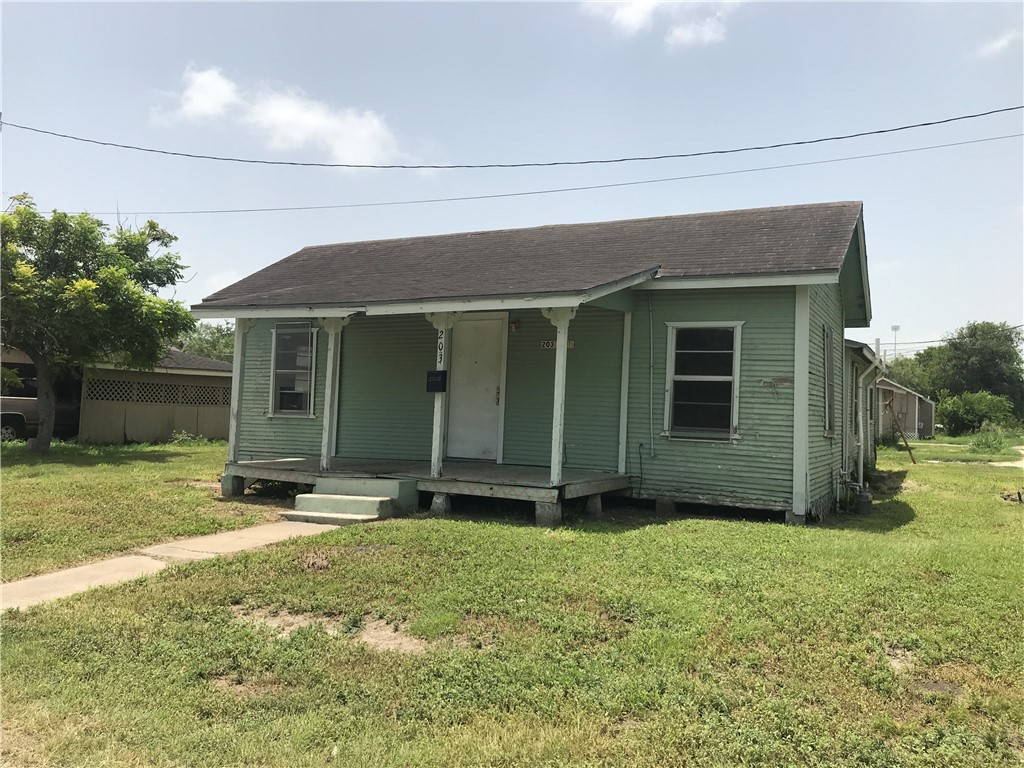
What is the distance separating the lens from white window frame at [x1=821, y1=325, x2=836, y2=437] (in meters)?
10.4

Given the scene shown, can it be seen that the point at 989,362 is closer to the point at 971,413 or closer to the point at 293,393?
the point at 971,413

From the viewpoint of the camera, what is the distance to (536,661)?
13.3 feet

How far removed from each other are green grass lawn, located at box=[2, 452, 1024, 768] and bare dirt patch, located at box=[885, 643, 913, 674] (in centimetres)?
2

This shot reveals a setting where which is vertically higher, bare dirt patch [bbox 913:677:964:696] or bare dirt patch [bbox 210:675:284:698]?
bare dirt patch [bbox 913:677:964:696]

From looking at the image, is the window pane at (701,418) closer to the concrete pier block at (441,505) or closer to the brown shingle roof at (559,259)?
the brown shingle roof at (559,259)

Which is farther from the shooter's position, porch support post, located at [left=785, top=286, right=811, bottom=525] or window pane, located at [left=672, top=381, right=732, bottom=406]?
window pane, located at [left=672, top=381, right=732, bottom=406]

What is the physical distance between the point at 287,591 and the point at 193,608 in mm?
657

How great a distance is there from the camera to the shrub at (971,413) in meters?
41.1

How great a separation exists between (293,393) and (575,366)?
5.08 m

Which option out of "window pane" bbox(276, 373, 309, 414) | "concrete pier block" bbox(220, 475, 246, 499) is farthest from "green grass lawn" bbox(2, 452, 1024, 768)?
"window pane" bbox(276, 373, 309, 414)

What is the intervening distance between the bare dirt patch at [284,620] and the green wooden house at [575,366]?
143 inches

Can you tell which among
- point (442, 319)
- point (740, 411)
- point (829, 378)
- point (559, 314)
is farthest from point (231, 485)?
point (829, 378)

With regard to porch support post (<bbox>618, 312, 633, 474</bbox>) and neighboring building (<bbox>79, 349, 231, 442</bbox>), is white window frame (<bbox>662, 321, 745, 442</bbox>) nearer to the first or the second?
porch support post (<bbox>618, 312, 633, 474</bbox>)

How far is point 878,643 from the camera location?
4285 mm
